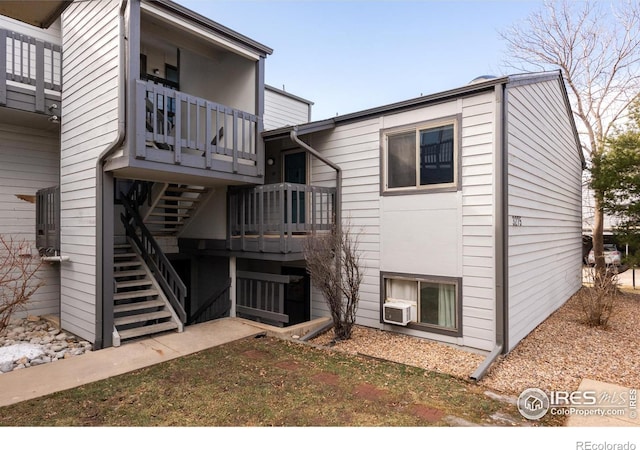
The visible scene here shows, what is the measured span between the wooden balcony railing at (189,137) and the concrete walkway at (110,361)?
107 inches

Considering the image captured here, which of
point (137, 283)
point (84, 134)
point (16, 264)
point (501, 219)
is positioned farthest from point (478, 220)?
point (16, 264)

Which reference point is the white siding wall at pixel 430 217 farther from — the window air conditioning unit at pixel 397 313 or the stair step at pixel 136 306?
the stair step at pixel 136 306

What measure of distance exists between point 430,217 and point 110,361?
5.11 metres

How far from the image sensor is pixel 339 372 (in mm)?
4758

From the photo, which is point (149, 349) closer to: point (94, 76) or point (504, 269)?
point (94, 76)

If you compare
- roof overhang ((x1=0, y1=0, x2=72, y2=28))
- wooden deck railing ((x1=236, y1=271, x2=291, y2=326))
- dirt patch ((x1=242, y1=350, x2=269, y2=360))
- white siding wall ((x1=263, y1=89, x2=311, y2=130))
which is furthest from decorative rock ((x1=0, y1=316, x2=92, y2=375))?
white siding wall ((x1=263, y1=89, x2=311, y2=130))

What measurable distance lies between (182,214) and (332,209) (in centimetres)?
336

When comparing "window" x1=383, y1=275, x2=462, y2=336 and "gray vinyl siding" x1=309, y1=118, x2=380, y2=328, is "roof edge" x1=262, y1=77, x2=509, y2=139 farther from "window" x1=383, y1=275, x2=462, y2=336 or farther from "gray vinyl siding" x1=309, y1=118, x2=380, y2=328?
"window" x1=383, y1=275, x2=462, y2=336

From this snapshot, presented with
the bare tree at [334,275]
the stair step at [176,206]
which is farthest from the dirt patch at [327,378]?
the stair step at [176,206]

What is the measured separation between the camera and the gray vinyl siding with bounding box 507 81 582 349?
235 inches

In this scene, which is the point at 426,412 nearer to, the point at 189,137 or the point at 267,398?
the point at 267,398

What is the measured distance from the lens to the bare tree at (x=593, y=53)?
14.2 m
